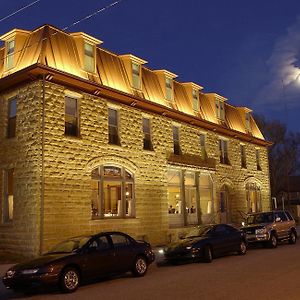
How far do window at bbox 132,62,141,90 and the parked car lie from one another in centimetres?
884

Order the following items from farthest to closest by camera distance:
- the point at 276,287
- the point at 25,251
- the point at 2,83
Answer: the point at 2,83 → the point at 25,251 → the point at 276,287

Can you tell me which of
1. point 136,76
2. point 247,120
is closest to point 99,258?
point 136,76

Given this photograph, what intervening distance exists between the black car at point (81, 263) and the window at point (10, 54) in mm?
9859

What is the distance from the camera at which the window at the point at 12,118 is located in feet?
62.8

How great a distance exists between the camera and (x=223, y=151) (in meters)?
30.8

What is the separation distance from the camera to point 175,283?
11734 mm

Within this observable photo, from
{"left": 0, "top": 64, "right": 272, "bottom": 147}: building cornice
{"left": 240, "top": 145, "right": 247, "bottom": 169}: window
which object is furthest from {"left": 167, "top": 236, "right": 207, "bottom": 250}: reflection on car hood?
{"left": 240, "top": 145, "right": 247, "bottom": 169}: window

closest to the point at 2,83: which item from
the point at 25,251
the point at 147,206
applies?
the point at 25,251

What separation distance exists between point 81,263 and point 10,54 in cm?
1151

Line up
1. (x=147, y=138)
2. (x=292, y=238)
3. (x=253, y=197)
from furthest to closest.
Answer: (x=253, y=197)
(x=147, y=138)
(x=292, y=238)

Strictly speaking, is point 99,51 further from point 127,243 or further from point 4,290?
point 4,290

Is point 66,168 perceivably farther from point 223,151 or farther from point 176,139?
point 223,151

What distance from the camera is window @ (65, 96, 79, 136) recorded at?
19109 mm

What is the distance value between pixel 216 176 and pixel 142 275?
15927mm
